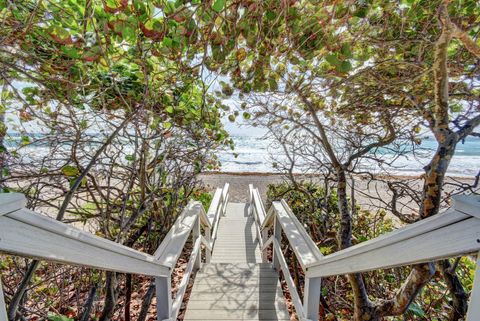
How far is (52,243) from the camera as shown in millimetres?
681

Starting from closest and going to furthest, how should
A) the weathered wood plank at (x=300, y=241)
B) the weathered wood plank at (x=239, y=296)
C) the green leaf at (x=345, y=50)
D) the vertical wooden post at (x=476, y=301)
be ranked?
the vertical wooden post at (x=476, y=301) → the green leaf at (x=345, y=50) → the weathered wood plank at (x=300, y=241) → the weathered wood plank at (x=239, y=296)

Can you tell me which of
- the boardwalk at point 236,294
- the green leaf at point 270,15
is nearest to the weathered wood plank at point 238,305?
the boardwalk at point 236,294

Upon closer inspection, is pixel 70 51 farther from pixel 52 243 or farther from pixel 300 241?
pixel 300 241

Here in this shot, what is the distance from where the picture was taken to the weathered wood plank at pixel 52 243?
1.92ft

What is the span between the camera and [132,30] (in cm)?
117

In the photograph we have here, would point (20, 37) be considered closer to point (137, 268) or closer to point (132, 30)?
point (132, 30)

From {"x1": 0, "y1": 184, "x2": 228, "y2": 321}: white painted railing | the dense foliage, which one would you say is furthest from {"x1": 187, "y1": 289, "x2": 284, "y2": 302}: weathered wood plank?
{"x1": 0, "y1": 184, "x2": 228, "y2": 321}: white painted railing

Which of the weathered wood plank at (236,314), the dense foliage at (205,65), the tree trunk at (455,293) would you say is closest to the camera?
the dense foliage at (205,65)

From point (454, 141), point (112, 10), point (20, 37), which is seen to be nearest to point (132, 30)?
point (112, 10)

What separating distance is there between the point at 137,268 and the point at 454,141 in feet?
6.90

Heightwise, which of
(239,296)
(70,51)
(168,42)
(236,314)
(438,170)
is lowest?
(236,314)

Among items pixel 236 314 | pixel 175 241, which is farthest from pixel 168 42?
pixel 236 314

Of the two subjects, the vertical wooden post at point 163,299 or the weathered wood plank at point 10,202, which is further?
the vertical wooden post at point 163,299

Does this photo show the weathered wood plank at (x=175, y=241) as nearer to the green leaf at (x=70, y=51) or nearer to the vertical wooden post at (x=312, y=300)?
the vertical wooden post at (x=312, y=300)
